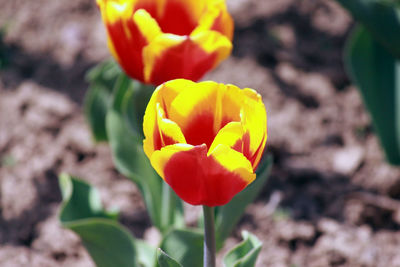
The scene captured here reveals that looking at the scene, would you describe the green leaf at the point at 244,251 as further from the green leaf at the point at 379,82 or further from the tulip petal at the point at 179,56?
the green leaf at the point at 379,82

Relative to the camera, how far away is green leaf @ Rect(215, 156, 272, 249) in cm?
122

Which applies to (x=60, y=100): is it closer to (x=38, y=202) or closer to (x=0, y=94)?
(x=0, y=94)

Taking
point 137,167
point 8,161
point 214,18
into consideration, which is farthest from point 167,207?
point 8,161

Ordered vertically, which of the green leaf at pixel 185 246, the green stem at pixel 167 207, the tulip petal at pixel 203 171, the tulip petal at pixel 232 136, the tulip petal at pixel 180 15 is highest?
the tulip petal at pixel 180 15

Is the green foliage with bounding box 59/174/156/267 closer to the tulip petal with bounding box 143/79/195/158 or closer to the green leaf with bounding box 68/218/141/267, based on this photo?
the green leaf with bounding box 68/218/141/267

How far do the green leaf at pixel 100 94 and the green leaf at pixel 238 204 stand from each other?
2.05 ft

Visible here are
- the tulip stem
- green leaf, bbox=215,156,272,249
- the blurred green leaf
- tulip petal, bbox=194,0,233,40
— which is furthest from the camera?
the blurred green leaf

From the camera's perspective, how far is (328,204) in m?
1.84

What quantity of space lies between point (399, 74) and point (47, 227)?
3.89ft

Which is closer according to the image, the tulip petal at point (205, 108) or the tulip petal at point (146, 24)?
the tulip petal at point (205, 108)

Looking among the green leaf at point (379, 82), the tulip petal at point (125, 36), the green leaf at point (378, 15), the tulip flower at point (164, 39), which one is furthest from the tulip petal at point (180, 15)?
the green leaf at point (379, 82)

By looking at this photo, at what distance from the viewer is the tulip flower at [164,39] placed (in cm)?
103

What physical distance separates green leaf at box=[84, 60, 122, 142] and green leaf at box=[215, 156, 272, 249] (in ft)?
2.05

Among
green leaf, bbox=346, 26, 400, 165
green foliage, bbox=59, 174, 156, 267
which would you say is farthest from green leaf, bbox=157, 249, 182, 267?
green leaf, bbox=346, 26, 400, 165
